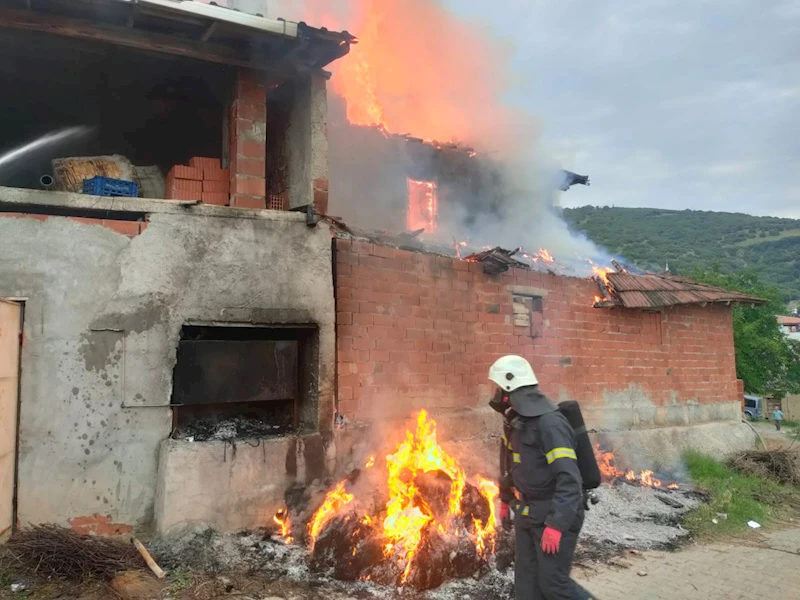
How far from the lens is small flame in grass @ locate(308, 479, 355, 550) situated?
5773mm

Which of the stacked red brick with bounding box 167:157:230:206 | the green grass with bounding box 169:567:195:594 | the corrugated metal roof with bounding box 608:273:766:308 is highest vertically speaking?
the stacked red brick with bounding box 167:157:230:206

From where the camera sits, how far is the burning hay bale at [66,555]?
15.0 ft

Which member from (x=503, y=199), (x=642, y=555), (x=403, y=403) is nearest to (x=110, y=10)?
(x=403, y=403)

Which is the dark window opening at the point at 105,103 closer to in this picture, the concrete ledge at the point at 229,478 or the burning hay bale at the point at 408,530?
the concrete ledge at the point at 229,478

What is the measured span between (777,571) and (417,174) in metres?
12.7

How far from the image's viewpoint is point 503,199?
1823cm

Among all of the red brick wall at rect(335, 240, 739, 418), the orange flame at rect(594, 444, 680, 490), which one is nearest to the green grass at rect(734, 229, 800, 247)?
the red brick wall at rect(335, 240, 739, 418)

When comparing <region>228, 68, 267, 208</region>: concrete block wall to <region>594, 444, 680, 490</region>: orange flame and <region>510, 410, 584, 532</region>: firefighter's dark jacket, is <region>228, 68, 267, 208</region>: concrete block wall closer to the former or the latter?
<region>510, 410, 584, 532</region>: firefighter's dark jacket

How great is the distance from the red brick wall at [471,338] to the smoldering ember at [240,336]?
0.13 ft

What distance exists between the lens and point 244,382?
20.1 ft

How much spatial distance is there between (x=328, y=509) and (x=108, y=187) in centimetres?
406

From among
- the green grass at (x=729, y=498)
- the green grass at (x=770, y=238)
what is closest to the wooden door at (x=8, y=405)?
the green grass at (x=729, y=498)

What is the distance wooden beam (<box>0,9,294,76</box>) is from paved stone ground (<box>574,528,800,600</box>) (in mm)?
6528

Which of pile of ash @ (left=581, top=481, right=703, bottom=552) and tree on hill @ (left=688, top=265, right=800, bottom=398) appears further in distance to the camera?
tree on hill @ (left=688, top=265, right=800, bottom=398)
